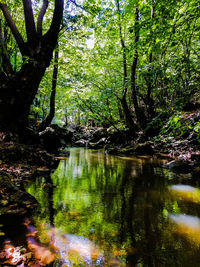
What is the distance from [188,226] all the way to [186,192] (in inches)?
62.8

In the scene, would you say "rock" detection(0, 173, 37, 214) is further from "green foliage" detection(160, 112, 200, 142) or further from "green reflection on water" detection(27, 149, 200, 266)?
"green foliage" detection(160, 112, 200, 142)

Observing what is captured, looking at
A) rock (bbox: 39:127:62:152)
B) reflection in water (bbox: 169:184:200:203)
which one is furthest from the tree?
rock (bbox: 39:127:62:152)

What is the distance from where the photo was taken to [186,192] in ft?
12.2

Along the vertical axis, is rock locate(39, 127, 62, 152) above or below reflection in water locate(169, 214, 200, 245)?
above

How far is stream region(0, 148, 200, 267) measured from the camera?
171cm

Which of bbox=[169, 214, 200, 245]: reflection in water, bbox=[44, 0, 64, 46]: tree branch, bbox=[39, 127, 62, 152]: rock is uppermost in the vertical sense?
bbox=[44, 0, 64, 46]: tree branch

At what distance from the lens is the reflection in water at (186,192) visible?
3.37 m

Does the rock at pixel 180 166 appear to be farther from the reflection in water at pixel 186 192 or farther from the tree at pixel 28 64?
the tree at pixel 28 64

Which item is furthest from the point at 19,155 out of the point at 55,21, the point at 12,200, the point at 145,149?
the point at 145,149

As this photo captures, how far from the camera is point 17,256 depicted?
5.30 ft

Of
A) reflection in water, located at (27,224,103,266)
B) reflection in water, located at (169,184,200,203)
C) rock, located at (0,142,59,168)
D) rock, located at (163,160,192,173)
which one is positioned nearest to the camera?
reflection in water, located at (27,224,103,266)

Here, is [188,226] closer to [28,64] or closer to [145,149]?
[28,64]

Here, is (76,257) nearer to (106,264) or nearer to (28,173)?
(106,264)

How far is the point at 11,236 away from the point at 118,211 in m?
1.64
